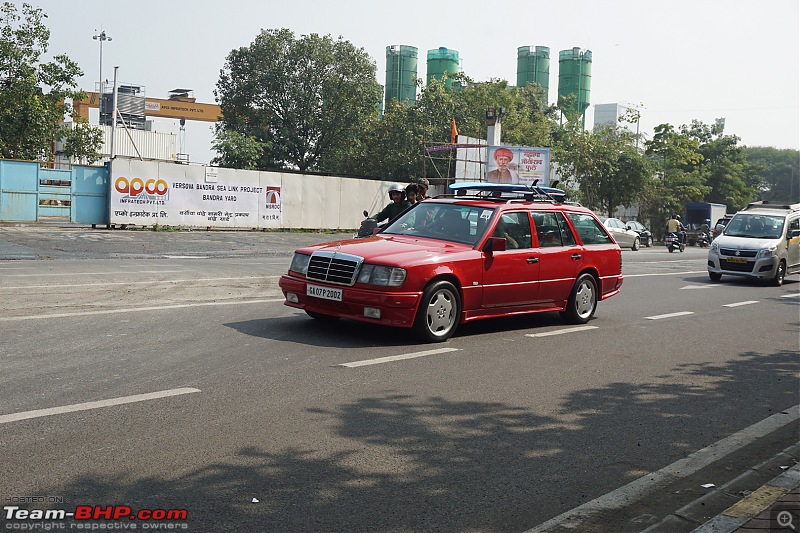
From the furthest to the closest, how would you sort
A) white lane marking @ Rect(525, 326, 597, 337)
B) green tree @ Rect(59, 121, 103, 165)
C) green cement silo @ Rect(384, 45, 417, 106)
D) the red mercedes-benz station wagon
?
green cement silo @ Rect(384, 45, 417, 106), green tree @ Rect(59, 121, 103, 165), white lane marking @ Rect(525, 326, 597, 337), the red mercedes-benz station wagon

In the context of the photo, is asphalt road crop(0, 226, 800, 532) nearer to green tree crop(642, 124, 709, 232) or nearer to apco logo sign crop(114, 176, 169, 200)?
apco logo sign crop(114, 176, 169, 200)

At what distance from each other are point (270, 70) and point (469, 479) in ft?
236

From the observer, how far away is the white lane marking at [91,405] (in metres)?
5.48

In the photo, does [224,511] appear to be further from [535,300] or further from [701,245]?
[701,245]

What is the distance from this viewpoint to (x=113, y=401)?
5.97 metres

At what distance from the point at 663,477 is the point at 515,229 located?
556 cm

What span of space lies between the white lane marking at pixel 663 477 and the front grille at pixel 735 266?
14.0 metres

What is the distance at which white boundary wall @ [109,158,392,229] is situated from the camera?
3178 cm

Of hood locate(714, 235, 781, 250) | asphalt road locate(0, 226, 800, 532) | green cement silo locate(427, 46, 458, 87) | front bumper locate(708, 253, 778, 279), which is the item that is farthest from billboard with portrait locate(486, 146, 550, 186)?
green cement silo locate(427, 46, 458, 87)

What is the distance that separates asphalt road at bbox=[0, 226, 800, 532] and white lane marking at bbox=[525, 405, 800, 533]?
0.14 feet

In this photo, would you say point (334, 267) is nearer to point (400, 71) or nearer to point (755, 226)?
point (755, 226)

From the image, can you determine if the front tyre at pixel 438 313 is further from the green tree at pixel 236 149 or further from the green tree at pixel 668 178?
the green tree at pixel 236 149

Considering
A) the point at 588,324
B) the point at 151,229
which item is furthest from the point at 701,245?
the point at 588,324

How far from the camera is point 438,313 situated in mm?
9141
